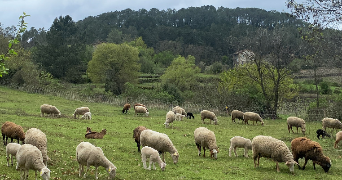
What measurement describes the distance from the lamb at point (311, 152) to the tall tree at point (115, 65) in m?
53.9

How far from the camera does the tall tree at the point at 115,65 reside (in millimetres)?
68375

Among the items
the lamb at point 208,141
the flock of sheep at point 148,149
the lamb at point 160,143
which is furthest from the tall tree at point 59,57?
the lamb at point 160,143

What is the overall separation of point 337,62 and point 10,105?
32180 mm

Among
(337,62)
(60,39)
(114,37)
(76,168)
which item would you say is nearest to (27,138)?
(76,168)

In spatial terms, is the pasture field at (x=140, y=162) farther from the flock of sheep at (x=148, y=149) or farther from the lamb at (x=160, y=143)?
the lamb at (x=160, y=143)

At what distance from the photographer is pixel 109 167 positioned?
1239cm

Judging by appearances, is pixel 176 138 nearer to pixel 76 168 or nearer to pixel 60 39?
pixel 76 168

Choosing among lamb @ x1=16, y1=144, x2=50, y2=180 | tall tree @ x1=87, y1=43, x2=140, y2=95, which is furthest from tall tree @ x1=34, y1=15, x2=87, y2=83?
lamb @ x1=16, y1=144, x2=50, y2=180

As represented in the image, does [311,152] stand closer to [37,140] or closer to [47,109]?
[37,140]

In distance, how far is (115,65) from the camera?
7006 cm

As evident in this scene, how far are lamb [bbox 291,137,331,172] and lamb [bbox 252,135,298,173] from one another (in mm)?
1281

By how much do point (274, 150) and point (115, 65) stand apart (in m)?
58.4

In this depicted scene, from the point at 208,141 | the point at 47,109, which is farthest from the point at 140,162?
the point at 47,109

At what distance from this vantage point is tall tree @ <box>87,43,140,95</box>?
68375 millimetres
